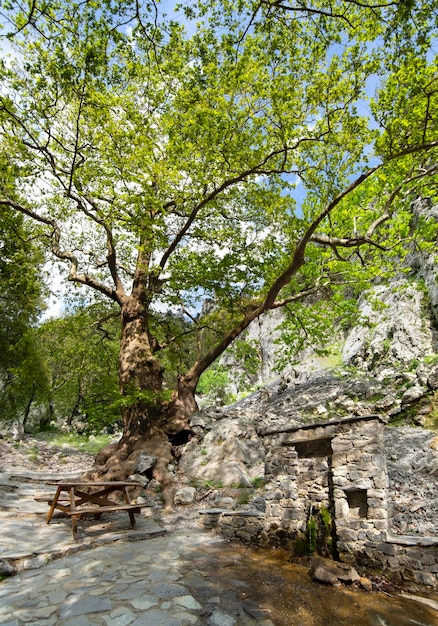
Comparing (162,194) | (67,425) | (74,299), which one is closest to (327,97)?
(162,194)

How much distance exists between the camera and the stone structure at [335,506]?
4730 mm

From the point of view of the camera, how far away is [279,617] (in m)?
3.51

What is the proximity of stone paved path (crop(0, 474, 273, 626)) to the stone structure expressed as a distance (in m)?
1.09

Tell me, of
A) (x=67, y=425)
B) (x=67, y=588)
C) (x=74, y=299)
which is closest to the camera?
(x=67, y=588)

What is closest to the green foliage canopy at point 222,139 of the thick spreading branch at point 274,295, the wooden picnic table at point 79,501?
the thick spreading branch at point 274,295

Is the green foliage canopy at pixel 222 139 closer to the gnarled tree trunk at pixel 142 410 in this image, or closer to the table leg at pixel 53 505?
the gnarled tree trunk at pixel 142 410

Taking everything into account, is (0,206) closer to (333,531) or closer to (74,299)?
(74,299)

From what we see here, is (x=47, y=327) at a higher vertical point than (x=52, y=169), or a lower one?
lower

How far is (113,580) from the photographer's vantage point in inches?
163

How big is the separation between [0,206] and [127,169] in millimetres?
4488

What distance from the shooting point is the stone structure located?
15.5ft

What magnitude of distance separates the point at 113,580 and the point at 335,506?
11.3 ft

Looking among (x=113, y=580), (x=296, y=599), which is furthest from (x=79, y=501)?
(x=296, y=599)

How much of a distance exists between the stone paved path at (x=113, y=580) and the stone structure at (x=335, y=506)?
1.09 m
